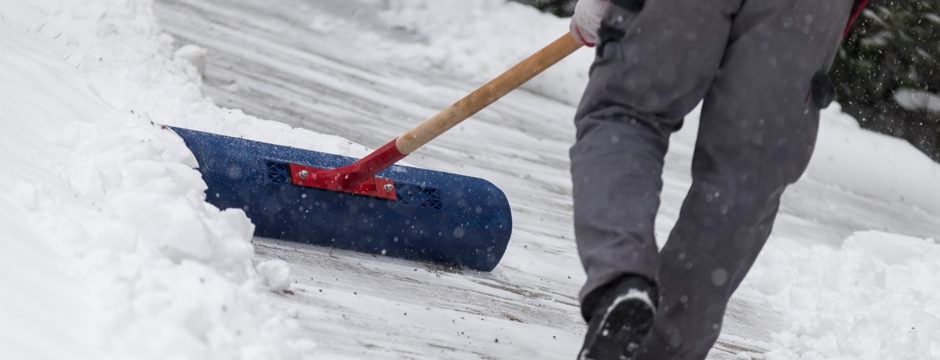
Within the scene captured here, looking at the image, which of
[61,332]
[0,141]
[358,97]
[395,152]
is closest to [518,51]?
[358,97]

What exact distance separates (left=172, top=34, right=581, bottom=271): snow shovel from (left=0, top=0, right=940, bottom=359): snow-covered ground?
74mm

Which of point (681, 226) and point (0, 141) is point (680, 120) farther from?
point (0, 141)

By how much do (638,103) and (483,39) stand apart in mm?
8368

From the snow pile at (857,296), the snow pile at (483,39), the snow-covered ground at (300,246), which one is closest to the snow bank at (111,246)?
the snow-covered ground at (300,246)

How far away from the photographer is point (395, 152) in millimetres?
3461

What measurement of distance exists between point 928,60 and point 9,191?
974 centimetres

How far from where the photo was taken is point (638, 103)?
2133mm

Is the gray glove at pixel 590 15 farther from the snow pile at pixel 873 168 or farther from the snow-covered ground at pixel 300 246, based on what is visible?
the snow pile at pixel 873 168

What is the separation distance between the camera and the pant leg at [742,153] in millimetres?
2145

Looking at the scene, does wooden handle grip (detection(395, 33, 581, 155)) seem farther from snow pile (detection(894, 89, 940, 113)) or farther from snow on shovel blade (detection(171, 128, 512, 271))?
snow pile (detection(894, 89, 940, 113))

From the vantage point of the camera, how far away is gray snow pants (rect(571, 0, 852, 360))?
2.10 metres

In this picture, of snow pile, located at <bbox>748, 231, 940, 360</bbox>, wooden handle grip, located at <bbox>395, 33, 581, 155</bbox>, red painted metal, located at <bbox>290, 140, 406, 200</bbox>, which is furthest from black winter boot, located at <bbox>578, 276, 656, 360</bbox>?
snow pile, located at <bbox>748, 231, 940, 360</bbox>

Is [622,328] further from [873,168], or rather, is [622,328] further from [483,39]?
[483,39]

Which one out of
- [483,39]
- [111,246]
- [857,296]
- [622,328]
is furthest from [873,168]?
[111,246]
